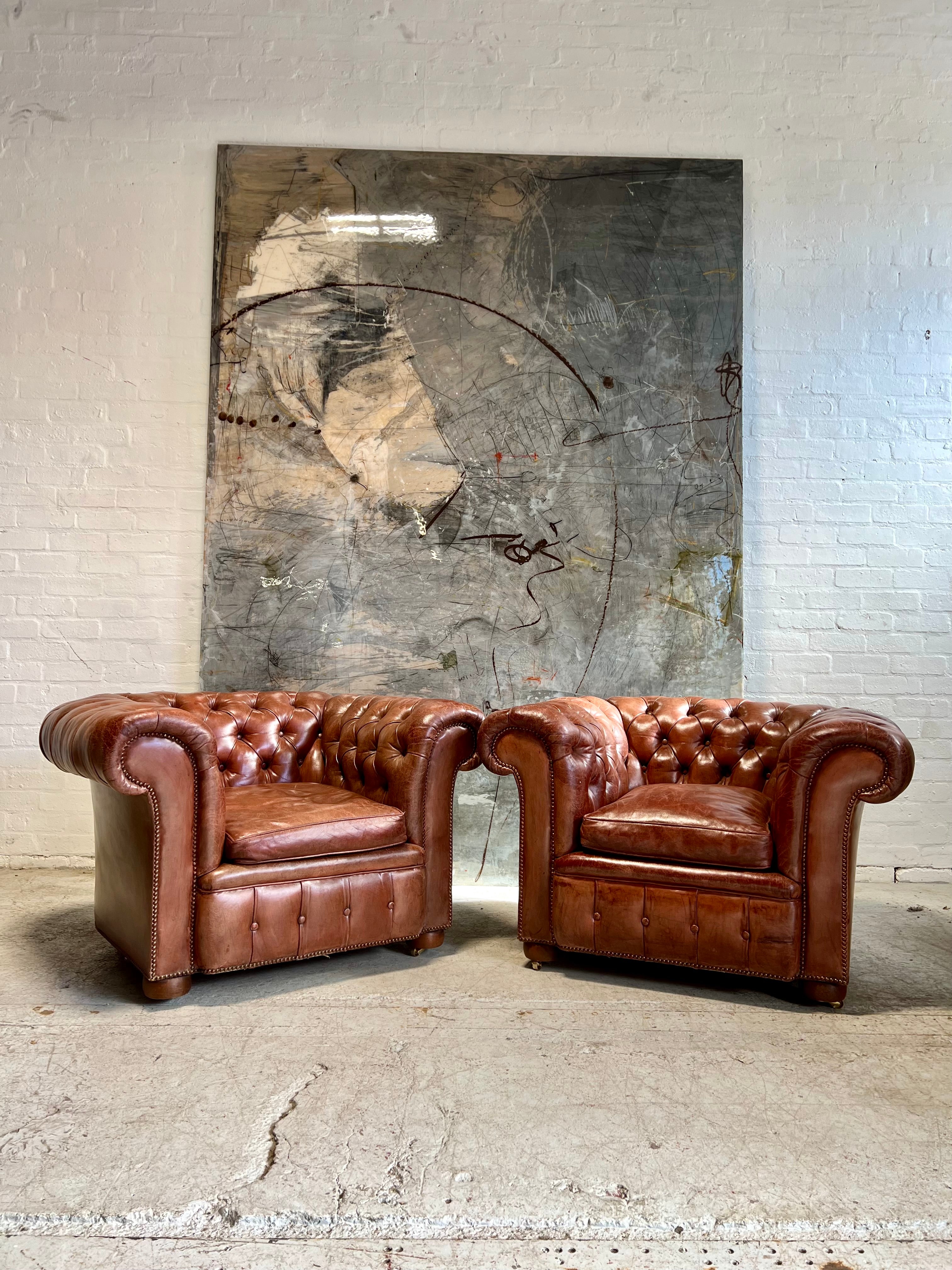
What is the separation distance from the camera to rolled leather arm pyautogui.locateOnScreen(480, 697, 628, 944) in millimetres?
2930

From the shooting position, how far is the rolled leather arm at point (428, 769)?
10.0ft

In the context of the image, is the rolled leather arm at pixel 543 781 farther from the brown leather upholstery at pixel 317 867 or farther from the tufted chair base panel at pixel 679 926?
the brown leather upholstery at pixel 317 867

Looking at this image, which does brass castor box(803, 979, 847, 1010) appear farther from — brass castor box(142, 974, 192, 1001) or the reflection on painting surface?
brass castor box(142, 974, 192, 1001)

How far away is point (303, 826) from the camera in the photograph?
282cm

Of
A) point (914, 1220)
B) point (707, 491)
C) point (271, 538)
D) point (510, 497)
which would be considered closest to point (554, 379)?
point (510, 497)

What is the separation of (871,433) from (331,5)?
3.10 m

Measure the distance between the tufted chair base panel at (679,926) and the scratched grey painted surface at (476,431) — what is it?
3.73 ft

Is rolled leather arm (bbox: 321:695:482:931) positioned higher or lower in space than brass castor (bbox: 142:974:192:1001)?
higher

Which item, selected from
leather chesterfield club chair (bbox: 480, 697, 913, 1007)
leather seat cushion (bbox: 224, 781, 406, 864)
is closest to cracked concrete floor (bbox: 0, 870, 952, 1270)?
leather chesterfield club chair (bbox: 480, 697, 913, 1007)

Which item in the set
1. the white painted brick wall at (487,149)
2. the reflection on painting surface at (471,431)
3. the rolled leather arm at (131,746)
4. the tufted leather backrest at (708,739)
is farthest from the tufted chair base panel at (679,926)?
the white painted brick wall at (487,149)

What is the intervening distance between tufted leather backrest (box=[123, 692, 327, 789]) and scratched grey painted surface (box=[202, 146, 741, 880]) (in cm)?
46

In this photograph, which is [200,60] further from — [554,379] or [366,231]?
[554,379]

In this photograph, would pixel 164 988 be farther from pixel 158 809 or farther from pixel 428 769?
pixel 428 769

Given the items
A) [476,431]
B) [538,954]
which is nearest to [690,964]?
[538,954]
